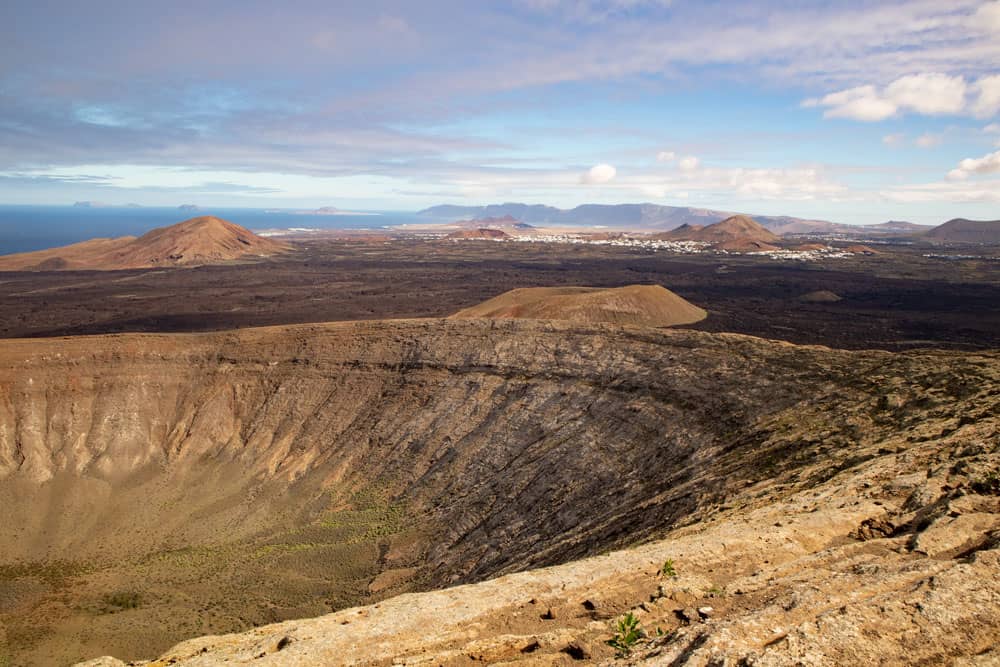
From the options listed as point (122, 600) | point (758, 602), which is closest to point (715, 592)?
point (758, 602)

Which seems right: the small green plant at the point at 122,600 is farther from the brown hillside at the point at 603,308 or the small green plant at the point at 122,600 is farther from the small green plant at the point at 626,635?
the brown hillside at the point at 603,308

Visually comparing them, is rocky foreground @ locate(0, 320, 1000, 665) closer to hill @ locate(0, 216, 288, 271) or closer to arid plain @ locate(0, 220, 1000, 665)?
arid plain @ locate(0, 220, 1000, 665)

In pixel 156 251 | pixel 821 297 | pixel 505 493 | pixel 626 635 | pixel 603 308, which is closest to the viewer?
pixel 626 635

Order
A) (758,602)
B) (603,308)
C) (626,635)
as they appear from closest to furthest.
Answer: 1. (626,635)
2. (758,602)
3. (603,308)

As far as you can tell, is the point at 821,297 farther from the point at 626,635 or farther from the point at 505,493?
the point at 626,635

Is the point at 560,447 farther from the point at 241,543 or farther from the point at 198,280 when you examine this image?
the point at 198,280

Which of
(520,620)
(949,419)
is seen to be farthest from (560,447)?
(520,620)

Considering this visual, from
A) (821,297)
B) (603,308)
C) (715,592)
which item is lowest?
(715,592)
